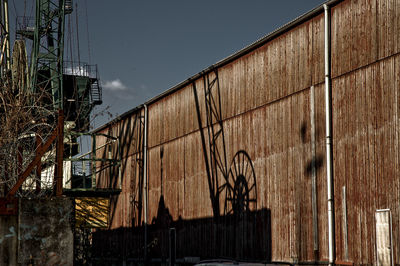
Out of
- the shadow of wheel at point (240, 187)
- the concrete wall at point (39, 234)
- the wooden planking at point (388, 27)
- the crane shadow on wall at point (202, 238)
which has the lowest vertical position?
the crane shadow on wall at point (202, 238)

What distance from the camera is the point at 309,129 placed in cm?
2009

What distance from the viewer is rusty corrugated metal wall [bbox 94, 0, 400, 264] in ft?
56.6

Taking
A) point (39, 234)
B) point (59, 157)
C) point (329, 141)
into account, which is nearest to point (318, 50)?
point (329, 141)

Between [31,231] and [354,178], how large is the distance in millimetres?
10367

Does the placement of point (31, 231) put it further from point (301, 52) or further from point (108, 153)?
point (108, 153)

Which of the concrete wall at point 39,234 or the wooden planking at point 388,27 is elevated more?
the wooden planking at point 388,27

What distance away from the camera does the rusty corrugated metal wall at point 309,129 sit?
17.3 meters

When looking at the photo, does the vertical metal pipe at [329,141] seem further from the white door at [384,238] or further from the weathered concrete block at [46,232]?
the weathered concrete block at [46,232]

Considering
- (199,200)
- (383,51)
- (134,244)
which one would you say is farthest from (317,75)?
(134,244)

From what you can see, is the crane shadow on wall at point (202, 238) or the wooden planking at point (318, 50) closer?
the wooden planking at point (318, 50)

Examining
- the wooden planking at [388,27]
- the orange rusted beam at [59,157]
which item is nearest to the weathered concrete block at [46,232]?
the orange rusted beam at [59,157]

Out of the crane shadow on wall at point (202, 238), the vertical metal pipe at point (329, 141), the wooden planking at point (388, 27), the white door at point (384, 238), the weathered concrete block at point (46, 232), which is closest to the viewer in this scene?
the weathered concrete block at point (46, 232)

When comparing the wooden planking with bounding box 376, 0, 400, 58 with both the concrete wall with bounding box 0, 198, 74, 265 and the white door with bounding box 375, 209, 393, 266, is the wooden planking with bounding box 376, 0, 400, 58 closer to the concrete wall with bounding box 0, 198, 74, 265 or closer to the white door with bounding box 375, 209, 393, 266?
the white door with bounding box 375, 209, 393, 266

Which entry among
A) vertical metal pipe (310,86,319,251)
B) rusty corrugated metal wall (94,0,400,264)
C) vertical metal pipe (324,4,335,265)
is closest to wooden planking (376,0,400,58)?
rusty corrugated metal wall (94,0,400,264)
